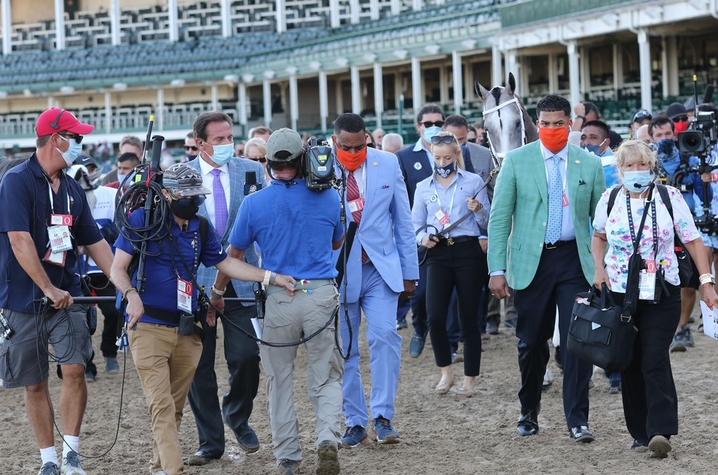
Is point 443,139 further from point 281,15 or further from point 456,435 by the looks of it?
point 281,15

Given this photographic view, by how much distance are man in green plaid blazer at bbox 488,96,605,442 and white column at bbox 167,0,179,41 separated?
6777 centimetres

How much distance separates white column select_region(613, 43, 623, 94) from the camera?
128 feet

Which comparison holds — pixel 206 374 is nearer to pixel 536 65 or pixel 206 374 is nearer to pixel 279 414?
pixel 279 414

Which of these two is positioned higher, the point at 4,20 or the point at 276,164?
the point at 4,20

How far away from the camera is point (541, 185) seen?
8023mm

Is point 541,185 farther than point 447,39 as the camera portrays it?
No

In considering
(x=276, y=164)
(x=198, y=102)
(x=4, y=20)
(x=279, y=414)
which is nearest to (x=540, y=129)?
(x=276, y=164)

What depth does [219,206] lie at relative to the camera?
805 cm

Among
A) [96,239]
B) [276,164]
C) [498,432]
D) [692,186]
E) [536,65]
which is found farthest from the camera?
[536,65]

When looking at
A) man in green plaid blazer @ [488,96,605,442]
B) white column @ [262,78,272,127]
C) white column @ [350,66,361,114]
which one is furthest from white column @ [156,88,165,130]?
man in green plaid blazer @ [488,96,605,442]

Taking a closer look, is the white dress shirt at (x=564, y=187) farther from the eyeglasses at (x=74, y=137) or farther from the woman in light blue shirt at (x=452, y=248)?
the eyeglasses at (x=74, y=137)

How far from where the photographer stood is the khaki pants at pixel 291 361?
7.16m

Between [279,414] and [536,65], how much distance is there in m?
37.9

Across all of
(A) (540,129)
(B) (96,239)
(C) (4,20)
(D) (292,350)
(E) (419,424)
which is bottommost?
(E) (419,424)
